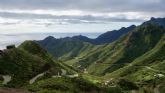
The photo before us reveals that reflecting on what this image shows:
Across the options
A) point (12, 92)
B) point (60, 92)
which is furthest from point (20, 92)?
point (60, 92)

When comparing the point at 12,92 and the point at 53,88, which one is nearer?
the point at 12,92

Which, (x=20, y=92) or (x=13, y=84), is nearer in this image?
(x=20, y=92)

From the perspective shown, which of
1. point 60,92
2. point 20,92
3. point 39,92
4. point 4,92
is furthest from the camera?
point 60,92

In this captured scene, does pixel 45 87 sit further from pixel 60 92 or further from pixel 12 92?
pixel 12 92

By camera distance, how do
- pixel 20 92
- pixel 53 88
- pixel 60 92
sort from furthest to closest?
pixel 53 88 → pixel 60 92 → pixel 20 92

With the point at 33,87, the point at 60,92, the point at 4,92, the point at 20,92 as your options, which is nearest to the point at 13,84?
the point at 33,87

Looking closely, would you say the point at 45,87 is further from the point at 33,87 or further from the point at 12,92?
the point at 12,92

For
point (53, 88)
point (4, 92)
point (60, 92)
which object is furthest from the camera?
point (53, 88)

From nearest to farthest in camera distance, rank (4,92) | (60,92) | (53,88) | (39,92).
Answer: (4,92)
(39,92)
(60,92)
(53,88)
